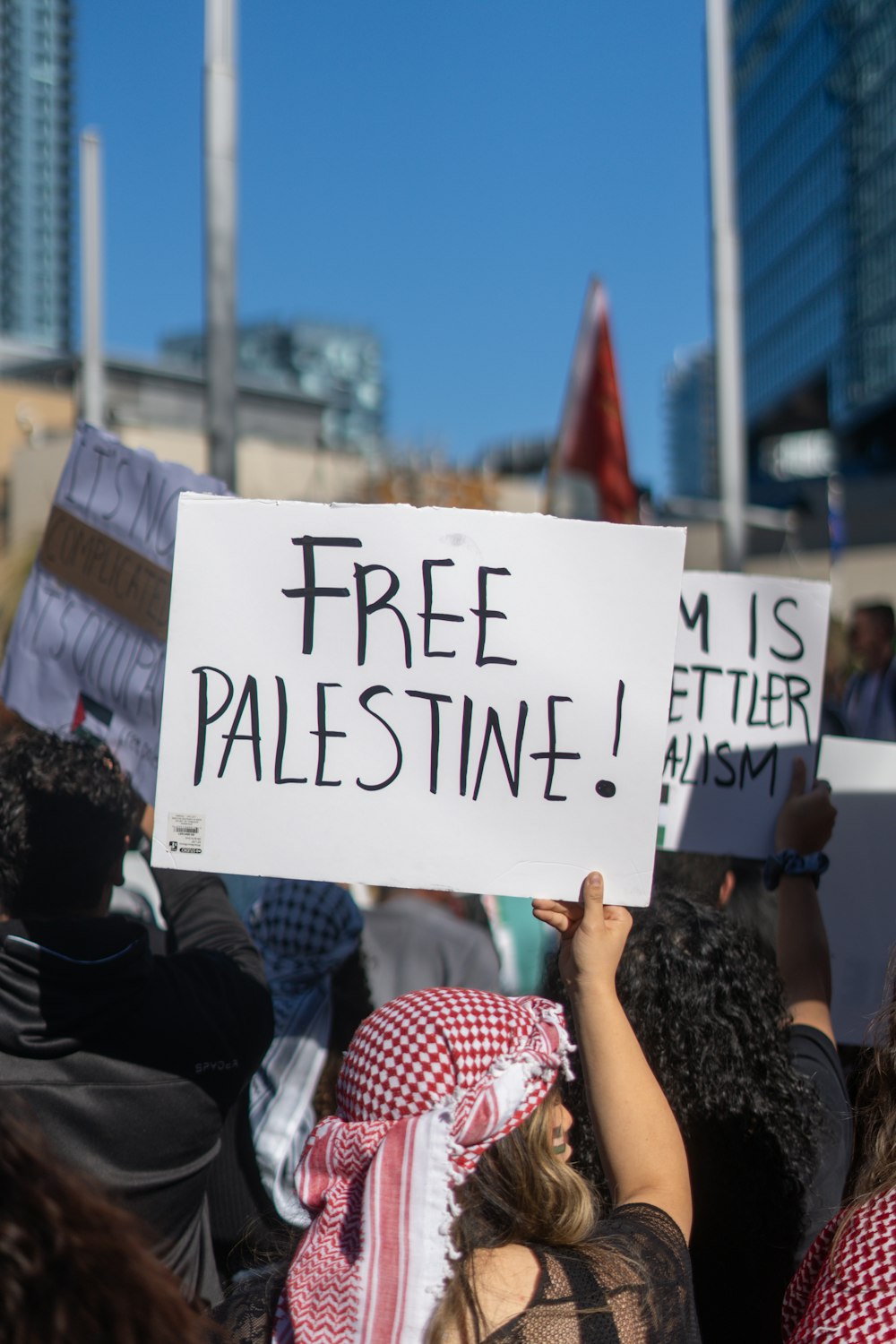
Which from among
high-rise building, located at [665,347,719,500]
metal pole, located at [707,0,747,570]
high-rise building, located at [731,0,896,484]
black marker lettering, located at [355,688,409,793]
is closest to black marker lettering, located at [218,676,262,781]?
black marker lettering, located at [355,688,409,793]

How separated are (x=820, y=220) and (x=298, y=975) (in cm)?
6163

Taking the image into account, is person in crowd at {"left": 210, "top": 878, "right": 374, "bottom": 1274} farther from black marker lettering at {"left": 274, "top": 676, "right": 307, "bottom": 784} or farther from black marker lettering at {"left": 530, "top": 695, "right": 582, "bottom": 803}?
black marker lettering at {"left": 530, "top": 695, "right": 582, "bottom": 803}

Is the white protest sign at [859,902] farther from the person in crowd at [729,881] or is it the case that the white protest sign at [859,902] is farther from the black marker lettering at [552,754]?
the black marker lettering at [552,754]

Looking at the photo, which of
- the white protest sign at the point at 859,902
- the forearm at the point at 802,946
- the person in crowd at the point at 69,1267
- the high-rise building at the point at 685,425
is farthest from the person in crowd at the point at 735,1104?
the high-rise building at the point at 685,425

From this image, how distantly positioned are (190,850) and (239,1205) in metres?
0.95

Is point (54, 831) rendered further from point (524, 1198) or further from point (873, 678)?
point (873, 678)

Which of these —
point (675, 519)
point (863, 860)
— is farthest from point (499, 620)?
point (675, 519)

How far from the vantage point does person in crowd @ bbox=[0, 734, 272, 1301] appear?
213 centimetres

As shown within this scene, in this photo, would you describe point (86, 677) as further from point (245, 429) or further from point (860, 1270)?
point (245, 429)

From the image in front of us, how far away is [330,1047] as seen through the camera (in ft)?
9.23

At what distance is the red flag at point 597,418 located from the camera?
7848mm

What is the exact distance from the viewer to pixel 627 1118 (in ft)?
5.67

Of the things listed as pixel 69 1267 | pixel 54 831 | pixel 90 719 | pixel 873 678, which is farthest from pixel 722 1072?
pixel 873 678

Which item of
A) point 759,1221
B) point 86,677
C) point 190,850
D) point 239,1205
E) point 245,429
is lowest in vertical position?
point 239,1205
